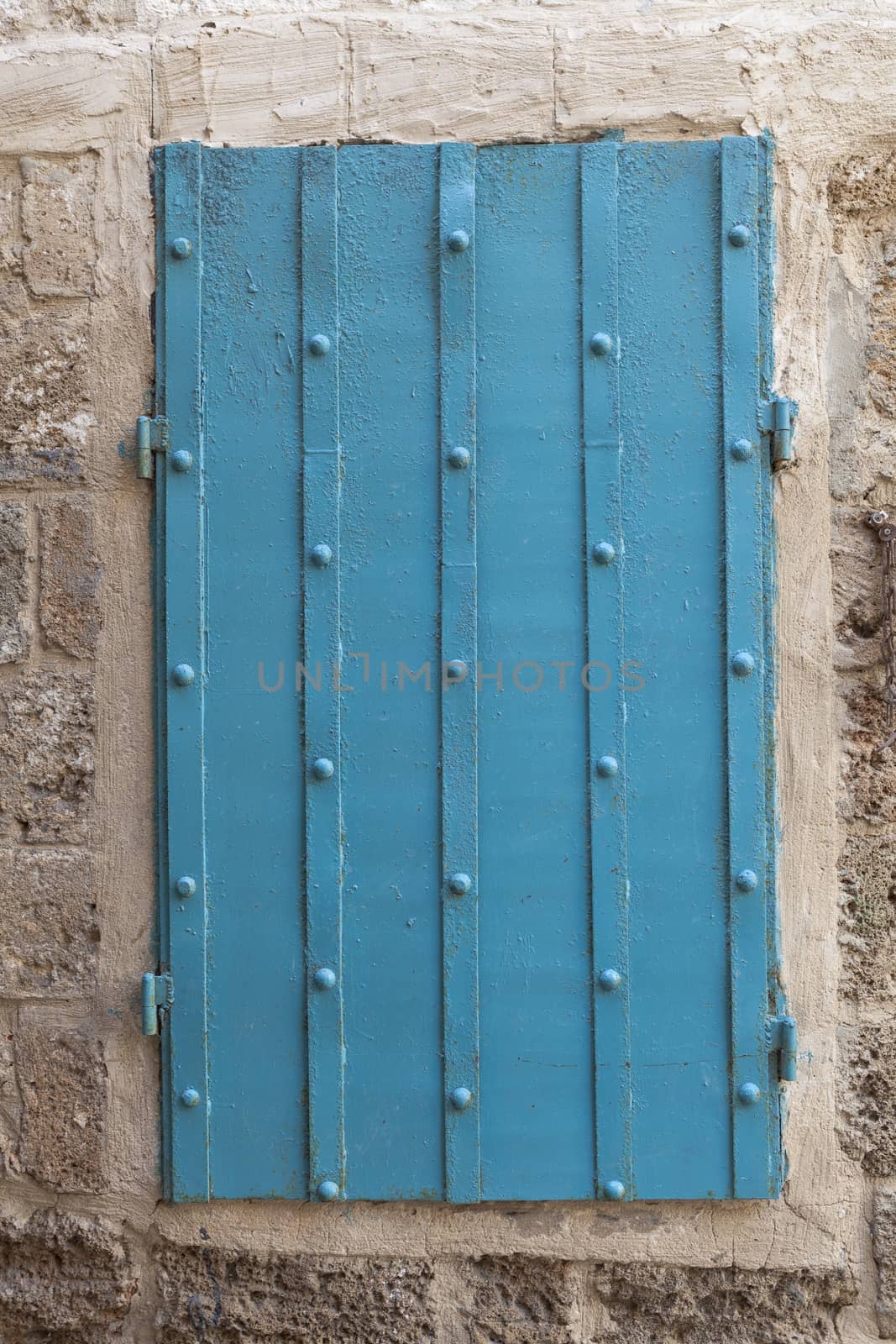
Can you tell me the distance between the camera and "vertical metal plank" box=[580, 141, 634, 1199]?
1.65m

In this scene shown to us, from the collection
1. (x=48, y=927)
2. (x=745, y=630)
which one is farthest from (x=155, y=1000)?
(x=745, y=630)

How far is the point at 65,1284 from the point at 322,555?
53.1 inches

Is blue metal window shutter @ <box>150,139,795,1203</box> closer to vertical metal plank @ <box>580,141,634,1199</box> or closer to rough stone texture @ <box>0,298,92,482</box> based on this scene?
vertical metal plank @ <box>580,141,634,1199</box>

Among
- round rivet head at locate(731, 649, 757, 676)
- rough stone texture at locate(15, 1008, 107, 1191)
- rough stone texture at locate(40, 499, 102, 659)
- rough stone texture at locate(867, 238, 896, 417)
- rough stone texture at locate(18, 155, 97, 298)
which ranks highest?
rough stone texture at locate(18, 155, 97, 298)

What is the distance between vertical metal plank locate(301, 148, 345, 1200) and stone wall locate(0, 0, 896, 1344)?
0.46 ft

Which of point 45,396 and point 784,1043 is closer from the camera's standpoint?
point 784,1043

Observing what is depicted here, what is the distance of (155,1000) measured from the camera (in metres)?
1.67

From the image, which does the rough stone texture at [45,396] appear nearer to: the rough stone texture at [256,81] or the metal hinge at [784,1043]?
the rough stone texture at [256,81]

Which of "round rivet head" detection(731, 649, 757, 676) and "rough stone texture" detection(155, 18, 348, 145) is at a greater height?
"rough stone texture" detection(155, 18, 348, 145)

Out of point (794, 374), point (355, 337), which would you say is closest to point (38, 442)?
point (355, 337)

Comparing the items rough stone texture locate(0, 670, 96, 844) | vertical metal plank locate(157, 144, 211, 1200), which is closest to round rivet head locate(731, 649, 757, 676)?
vertical metal plank locate(157, 144, 211, 1200)

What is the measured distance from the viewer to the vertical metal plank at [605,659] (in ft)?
5.40

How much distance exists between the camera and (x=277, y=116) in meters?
1.72

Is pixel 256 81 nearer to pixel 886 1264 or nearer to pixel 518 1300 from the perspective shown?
pixel 518 1300
